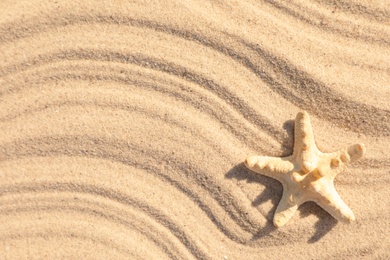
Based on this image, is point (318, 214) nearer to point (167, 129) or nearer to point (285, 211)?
point (285, 211)

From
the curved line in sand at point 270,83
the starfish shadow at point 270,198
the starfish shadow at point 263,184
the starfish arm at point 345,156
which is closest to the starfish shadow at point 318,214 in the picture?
the starfish shadow at point 270,198

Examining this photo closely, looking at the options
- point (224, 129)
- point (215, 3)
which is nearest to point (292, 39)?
point (215, 3)

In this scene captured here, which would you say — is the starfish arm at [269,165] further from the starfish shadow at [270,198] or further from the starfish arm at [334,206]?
the starfish arm at [334,206]

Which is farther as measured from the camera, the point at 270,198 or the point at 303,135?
the point at 270,198

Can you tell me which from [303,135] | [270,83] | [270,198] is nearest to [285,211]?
[270,198]

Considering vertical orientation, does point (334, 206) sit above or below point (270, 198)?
below

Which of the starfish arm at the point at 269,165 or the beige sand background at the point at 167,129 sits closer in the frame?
the starfish arm at the point at 269,165
